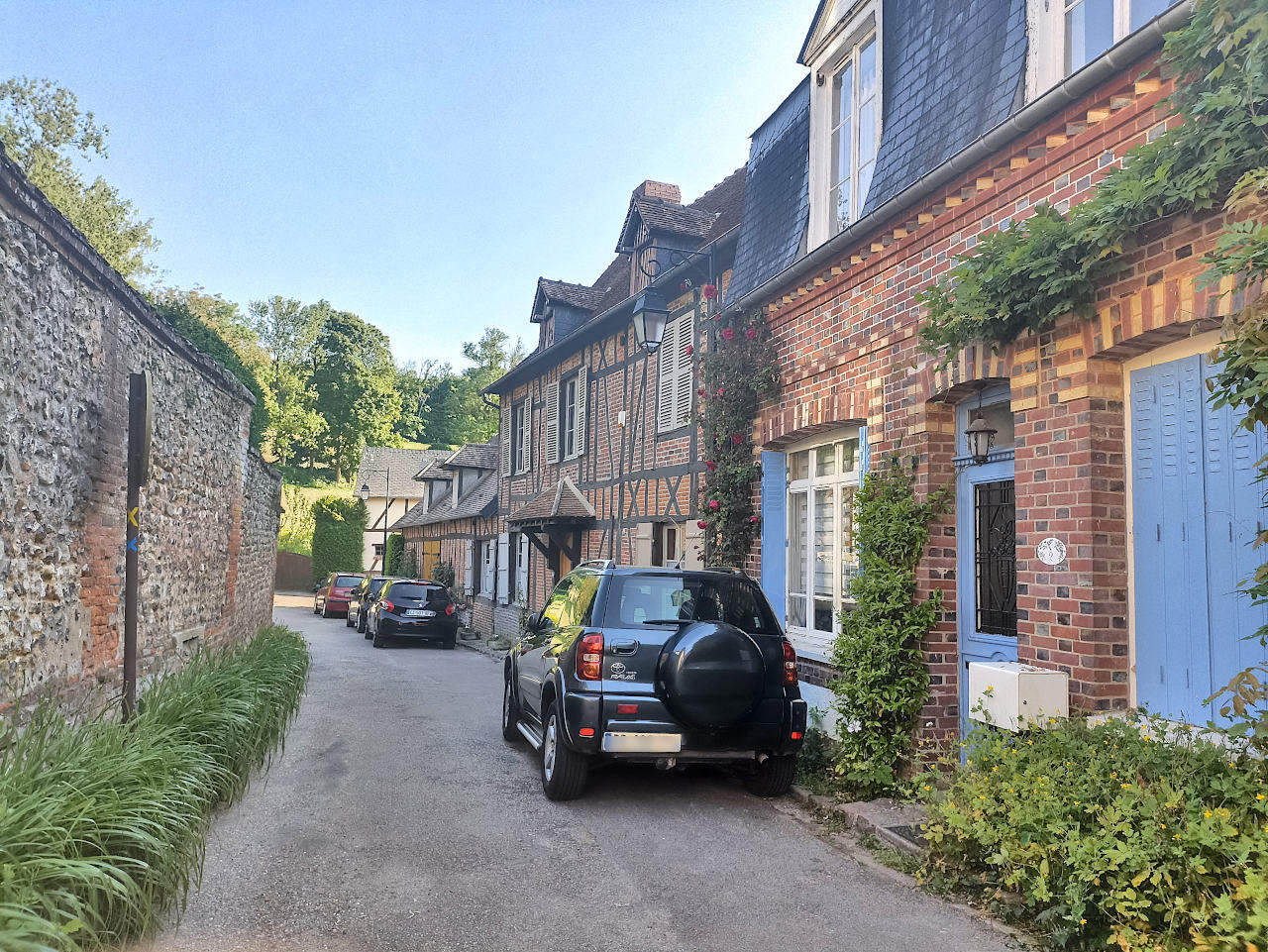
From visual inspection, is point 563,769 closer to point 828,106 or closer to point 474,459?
point 828,106

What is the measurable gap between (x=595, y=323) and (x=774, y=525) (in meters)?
7.91

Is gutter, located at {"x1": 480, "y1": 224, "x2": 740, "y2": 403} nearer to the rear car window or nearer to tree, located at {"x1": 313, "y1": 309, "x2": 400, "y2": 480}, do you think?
the rear car window

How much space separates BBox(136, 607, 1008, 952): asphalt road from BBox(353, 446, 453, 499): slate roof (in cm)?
4072

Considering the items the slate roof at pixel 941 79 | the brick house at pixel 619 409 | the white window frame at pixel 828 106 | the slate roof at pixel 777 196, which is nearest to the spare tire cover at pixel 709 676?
the slate roof at pixel 941 79

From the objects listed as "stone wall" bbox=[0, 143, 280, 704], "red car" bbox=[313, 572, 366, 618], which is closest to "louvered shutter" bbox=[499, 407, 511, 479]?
"red car" bbox=[313, 572, 366, 618]

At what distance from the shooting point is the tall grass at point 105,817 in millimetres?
3115

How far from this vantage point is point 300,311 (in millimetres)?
65250

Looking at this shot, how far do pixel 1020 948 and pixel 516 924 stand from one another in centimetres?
219

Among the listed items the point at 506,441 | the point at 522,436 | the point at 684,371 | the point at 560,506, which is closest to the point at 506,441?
the point at 506,441

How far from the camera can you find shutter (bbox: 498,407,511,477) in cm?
2270

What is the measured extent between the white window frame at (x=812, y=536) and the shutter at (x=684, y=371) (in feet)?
12.6

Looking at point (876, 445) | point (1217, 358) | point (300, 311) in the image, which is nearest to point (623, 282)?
point (876, 445)

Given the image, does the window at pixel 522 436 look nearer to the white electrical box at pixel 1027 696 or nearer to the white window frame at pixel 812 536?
the white window frame at pixel 812 536

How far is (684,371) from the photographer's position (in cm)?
1289
